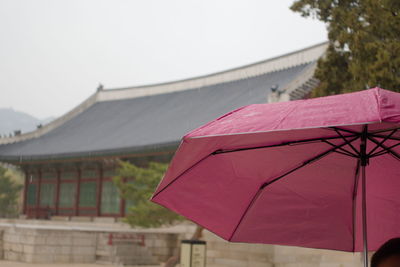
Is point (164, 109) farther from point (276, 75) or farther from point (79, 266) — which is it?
point (79, 266)

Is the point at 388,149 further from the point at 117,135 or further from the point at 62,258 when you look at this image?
the point at 117,135

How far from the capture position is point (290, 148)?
3.66m

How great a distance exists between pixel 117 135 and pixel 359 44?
15.8 meters

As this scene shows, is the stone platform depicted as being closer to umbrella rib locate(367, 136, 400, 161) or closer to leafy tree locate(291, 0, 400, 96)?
leafy tree locate(291, 0, 400, 96)

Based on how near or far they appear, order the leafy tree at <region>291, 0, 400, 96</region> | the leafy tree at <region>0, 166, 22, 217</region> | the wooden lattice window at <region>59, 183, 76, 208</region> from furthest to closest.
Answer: the leafy tree at <region>0, 166, 22, 217</region> < the wooden lattice window at <region>59, 183, 76, 208</region> < the leafy tree at <region>291, 0, 400, 96</region>

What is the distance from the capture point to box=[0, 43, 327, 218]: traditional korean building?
2023cm

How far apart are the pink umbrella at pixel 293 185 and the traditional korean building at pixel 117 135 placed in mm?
13512

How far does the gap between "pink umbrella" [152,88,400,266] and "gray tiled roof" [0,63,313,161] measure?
532 inches

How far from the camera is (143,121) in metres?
23.3

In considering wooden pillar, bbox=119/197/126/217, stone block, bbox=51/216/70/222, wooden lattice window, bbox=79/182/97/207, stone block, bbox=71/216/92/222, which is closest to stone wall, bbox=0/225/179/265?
wooden pillar, bbox=119/197/126/217

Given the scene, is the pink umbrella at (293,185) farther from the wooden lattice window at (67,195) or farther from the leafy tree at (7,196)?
the leafy tree at (7,196)

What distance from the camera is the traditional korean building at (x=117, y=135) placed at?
66.4ft

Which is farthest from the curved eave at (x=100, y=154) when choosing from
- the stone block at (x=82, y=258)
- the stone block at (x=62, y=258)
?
the stone block at (x=62, y=258)

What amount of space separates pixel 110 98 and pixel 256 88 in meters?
9.67
